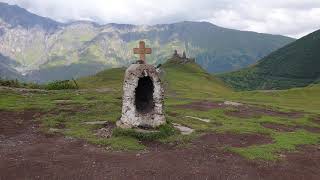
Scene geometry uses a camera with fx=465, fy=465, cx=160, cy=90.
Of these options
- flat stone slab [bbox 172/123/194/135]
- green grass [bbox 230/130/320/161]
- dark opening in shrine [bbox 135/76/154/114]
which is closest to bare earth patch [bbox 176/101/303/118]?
green grass [bbox 230/130/320/161]

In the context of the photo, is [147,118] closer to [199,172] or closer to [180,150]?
[180,150]

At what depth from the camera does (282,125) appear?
46.2m

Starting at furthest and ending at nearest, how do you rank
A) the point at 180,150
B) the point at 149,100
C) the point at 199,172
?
the point at 149,100, the point at 180,150, the point at 199,172

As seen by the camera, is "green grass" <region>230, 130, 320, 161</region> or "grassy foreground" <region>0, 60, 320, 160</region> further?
"grassy foreground" <region>0, 60, 320, 160</region>

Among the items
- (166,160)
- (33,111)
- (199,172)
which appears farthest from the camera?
(33,111)

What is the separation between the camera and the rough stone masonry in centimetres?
3619

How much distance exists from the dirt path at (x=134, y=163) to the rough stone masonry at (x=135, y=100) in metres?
4.20

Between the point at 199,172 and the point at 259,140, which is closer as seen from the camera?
the point at 199,172

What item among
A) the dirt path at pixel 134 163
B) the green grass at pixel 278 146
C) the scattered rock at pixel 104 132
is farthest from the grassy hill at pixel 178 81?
the dirt path at pixel 134 163

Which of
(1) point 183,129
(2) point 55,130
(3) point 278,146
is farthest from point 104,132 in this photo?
(3) point 278,146

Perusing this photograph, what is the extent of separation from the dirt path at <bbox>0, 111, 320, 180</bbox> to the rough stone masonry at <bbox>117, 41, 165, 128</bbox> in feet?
13.8

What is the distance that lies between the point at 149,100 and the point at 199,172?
46.3ft

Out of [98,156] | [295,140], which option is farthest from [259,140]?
[98,156]

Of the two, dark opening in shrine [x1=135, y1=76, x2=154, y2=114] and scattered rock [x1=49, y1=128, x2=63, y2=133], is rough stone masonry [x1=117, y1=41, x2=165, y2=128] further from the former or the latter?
scattered rock [x1=49, y1=128, x2=63, y2=133]
